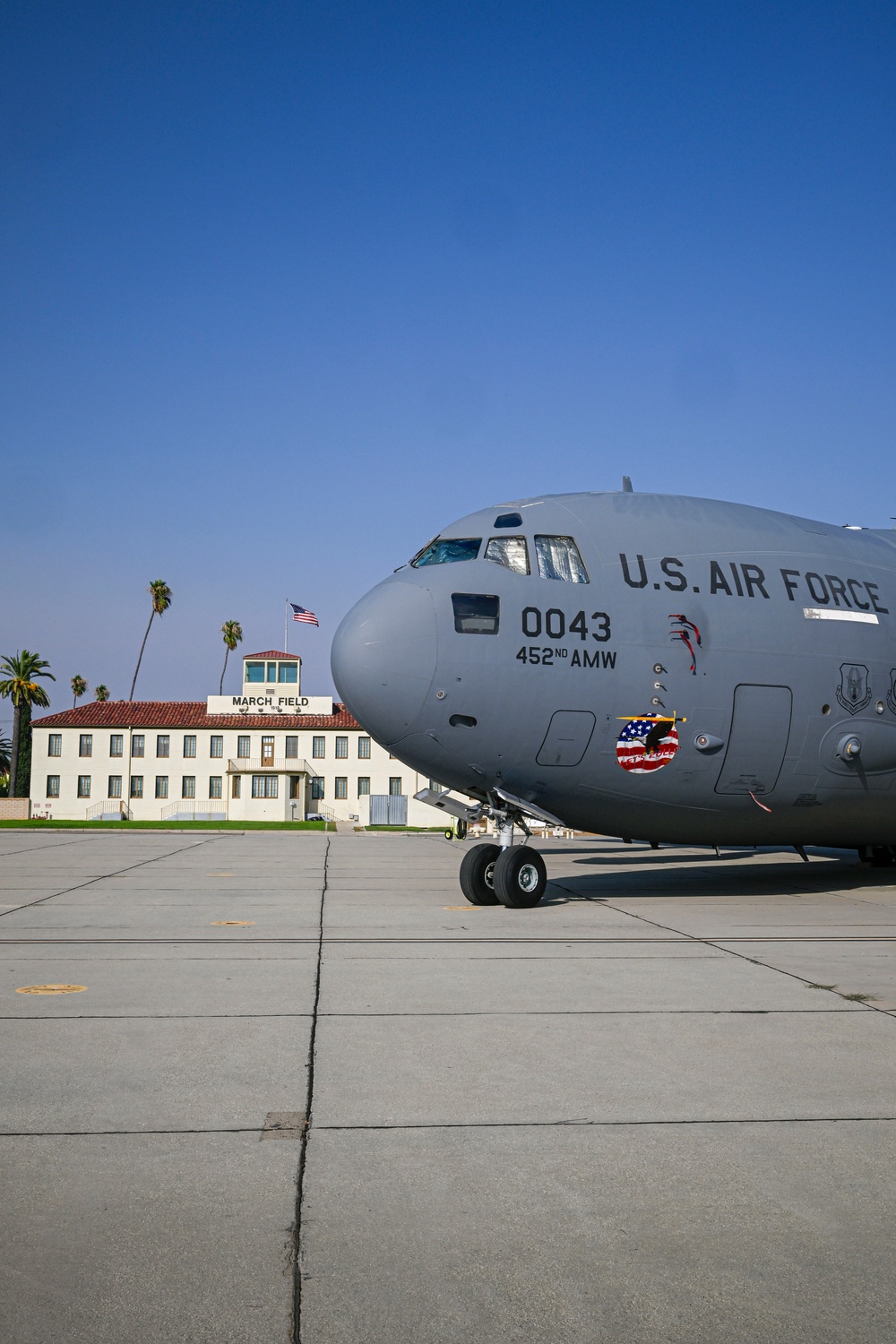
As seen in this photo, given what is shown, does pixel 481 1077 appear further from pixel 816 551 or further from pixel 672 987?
pixel 816 551

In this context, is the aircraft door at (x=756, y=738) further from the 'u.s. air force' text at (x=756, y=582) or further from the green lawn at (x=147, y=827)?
the green lawn at (x=147, y=827)

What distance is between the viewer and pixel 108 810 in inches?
2830

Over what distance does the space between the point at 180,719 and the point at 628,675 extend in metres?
64.3

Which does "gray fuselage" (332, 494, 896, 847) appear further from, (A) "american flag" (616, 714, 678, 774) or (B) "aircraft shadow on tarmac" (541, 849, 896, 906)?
(B) "aircraft shadow on tarmac" (541, 849, 896, 906)

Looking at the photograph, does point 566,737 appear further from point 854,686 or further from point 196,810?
point 196,810

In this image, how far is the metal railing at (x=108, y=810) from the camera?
234 feet

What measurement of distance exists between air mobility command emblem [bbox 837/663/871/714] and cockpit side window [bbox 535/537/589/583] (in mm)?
4137

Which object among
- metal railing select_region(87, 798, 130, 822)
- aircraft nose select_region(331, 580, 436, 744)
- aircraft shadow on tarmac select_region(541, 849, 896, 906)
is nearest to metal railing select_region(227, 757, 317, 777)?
metal railing select_region(87, 798, 130, 822)

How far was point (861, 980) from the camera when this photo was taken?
27.4 ft

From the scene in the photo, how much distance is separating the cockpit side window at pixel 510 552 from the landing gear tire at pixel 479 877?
147 inches

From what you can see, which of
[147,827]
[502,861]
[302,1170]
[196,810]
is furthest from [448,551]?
[196,810]

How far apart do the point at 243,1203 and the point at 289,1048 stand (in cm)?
228

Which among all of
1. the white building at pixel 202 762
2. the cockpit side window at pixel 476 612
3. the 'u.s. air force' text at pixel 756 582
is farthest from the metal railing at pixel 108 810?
the 'u.s. air force' text at pixel 756 582

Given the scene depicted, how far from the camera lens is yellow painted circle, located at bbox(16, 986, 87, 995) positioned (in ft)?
25.3
